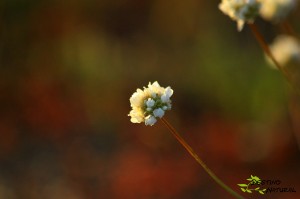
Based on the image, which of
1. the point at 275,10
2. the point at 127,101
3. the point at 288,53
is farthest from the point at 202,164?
the point at 127,101

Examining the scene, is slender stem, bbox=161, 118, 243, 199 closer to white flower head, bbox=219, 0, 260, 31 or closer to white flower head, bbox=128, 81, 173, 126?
white flower head, bbox=128, 81, 173, 126

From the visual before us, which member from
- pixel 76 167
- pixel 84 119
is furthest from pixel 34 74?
pixel 76 167

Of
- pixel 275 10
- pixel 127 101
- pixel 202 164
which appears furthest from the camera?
pixel 127 101

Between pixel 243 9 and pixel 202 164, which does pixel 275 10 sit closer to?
pixel 243 9

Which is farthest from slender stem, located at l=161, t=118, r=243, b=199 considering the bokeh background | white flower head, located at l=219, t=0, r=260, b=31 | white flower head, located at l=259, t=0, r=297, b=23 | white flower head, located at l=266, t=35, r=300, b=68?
the bokeh background

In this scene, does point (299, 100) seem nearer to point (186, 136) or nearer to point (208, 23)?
point (186, 136)

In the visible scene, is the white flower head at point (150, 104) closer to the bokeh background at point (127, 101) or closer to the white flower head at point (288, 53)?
the white flower head at point (288, 53)
